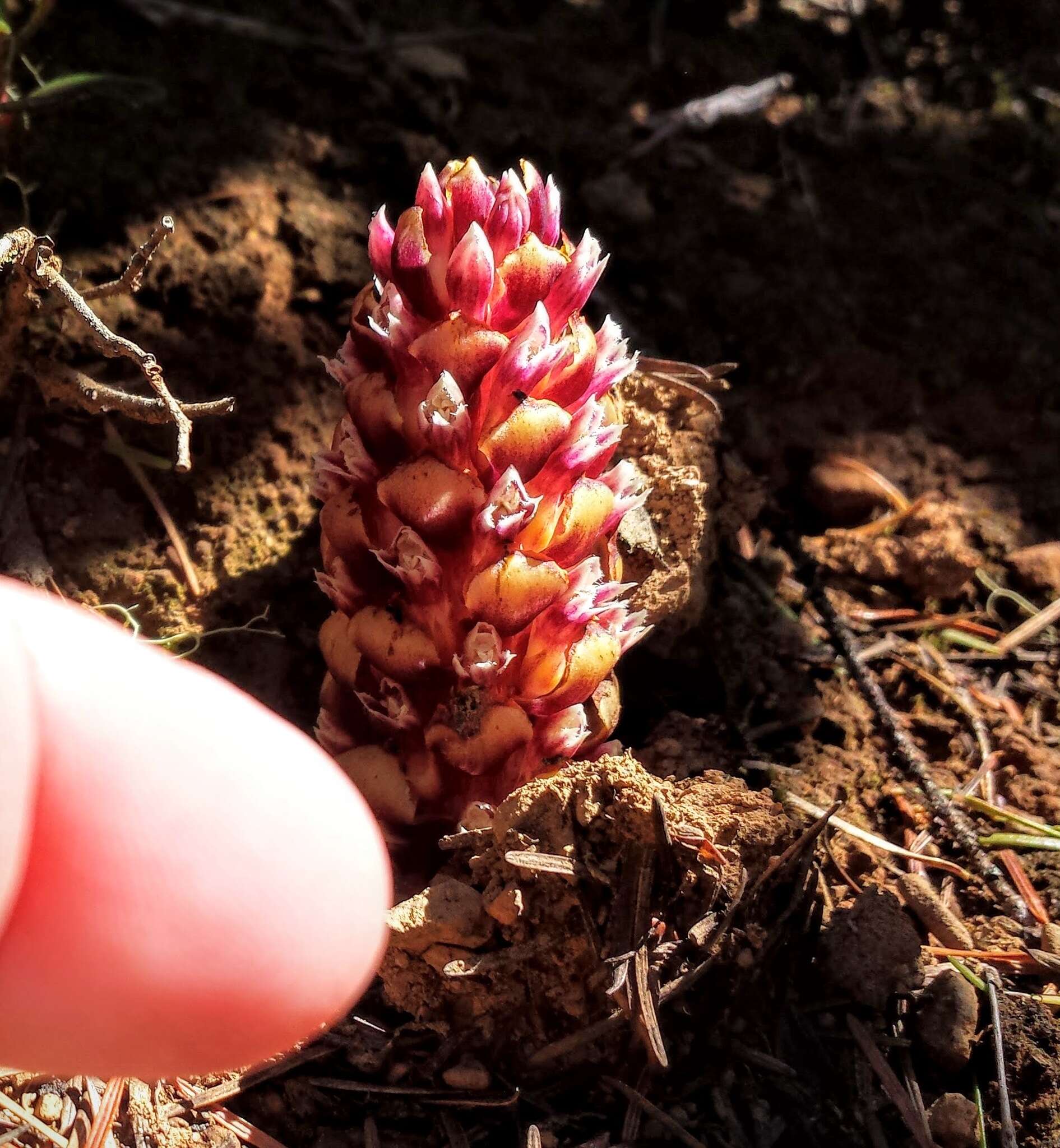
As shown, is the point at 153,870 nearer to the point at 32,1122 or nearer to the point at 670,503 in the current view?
the point at 32,1122

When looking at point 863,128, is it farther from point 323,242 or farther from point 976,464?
point 323,242

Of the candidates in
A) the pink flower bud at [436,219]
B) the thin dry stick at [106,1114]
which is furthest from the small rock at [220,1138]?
the pink flower bud at [436,219]

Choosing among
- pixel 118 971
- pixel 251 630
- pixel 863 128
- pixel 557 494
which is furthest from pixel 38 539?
pixel 863 128

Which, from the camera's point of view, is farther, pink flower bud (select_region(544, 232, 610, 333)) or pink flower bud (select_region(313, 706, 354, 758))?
pink flower bud (select_region(313, 706, 354, 758))

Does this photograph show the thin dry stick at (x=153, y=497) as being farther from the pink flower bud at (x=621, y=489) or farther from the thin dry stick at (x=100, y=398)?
the pink flower bud at (x=621, y=489)

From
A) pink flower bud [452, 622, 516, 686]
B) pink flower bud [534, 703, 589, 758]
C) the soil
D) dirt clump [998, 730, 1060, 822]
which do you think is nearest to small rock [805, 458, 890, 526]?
the soil

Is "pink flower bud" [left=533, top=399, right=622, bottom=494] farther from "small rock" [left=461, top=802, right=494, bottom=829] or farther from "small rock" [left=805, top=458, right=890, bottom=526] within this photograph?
"small rock" [left=805, top=458, right=890, bottom=526]

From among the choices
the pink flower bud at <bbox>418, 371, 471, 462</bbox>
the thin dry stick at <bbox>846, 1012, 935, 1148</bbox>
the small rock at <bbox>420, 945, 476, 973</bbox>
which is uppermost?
the pink flower bud at <bbox>418, 371, 471, 462</bbox>
